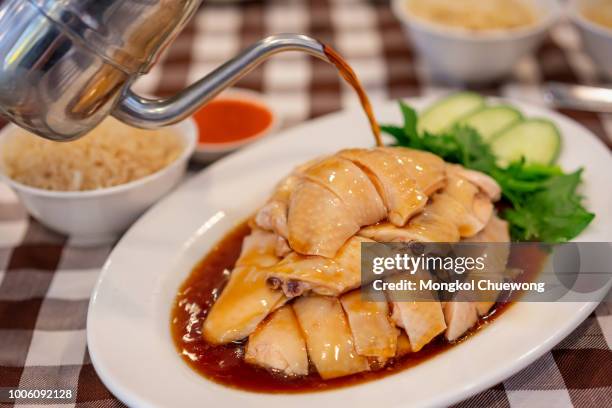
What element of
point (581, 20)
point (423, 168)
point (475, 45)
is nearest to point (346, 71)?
point (423, 168)

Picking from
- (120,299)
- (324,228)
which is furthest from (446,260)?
(120,299)

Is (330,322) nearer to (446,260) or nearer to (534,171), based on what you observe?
(446,260)

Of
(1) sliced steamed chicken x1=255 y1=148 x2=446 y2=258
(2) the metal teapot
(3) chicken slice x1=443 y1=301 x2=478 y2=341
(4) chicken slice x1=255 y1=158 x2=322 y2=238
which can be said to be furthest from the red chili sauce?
(3) chicken slice x1=443 y1=301 x2=478 y2=341

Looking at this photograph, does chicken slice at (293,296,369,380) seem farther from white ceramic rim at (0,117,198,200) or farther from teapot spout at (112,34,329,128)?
white ceramic rim at (0,117,198,200)

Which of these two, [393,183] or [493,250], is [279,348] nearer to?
[393,183]

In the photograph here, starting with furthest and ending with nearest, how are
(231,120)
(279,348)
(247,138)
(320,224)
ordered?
(231,120)
(247,138)
(320,224)
(279,348)

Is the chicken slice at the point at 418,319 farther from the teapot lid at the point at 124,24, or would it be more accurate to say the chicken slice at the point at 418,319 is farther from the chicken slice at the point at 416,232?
the teapot lid at the point at 124,24
